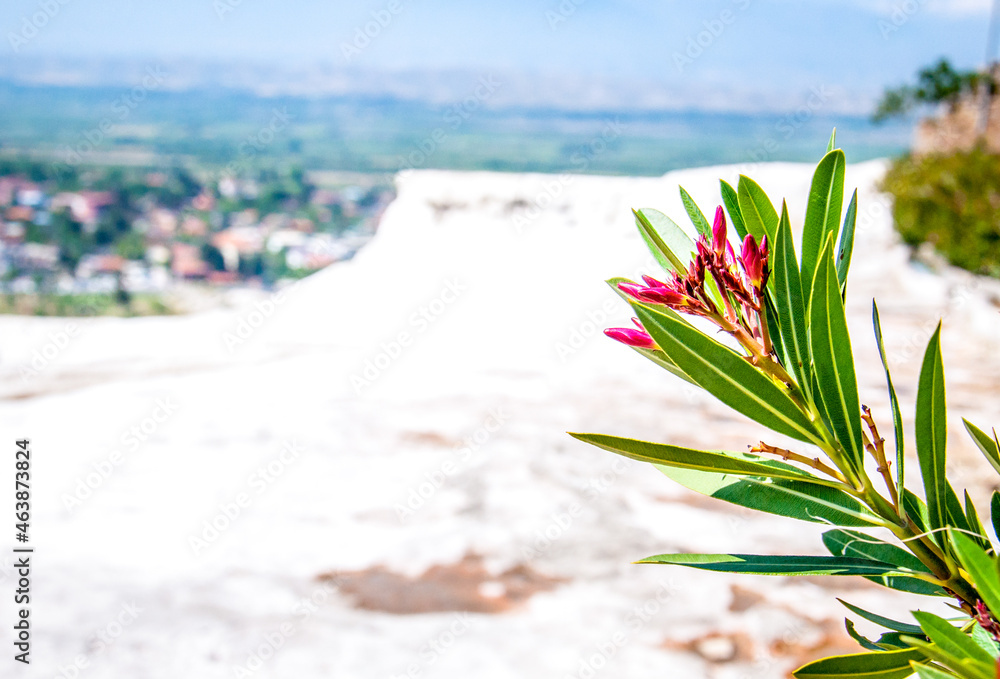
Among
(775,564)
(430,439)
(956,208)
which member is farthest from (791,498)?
(956,208)

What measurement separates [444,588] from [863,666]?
3.87 feet

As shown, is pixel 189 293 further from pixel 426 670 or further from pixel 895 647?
pixel 895 647

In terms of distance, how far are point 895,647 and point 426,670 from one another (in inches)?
39.1

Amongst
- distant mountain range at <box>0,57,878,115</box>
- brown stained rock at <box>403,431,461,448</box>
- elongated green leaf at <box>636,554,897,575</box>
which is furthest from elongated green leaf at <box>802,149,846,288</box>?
distant mountain range at <box>0,57,878,115</box>

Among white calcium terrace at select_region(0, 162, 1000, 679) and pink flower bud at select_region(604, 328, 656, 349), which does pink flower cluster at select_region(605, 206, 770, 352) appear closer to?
pink flower bud at select_region(604, 328, 656, 349)

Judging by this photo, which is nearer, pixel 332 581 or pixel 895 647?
pixel 895 647

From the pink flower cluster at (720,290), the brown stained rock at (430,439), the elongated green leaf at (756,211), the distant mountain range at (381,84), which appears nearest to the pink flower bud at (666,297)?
the pink flower cluster at (720,290)

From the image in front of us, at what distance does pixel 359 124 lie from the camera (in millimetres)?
26984

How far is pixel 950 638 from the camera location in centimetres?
Result: 38

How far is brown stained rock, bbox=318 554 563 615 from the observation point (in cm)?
150

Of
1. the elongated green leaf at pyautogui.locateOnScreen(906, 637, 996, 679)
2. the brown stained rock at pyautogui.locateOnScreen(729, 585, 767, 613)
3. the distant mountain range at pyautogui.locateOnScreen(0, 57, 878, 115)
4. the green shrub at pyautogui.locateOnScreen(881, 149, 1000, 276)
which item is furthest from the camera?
the distant mountain range at pyautogui.locateOnScreen(0, 57, 878, 115)

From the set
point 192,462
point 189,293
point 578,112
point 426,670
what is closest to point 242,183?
point 189,293

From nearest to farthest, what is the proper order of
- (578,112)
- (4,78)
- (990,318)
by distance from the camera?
(990,318), (578,112), (4,78)

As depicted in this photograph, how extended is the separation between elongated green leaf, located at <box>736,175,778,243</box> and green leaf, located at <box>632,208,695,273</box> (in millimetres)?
45
